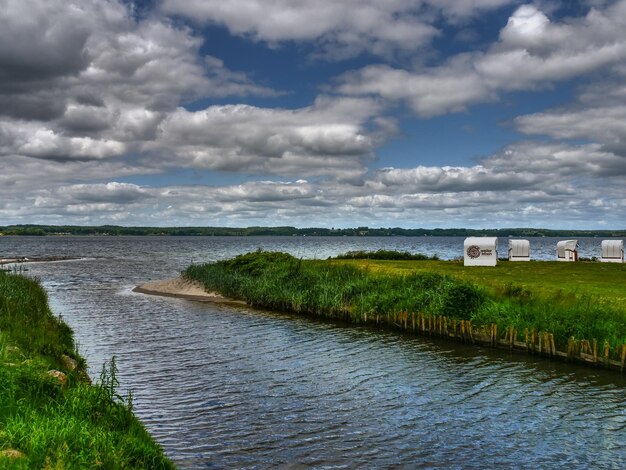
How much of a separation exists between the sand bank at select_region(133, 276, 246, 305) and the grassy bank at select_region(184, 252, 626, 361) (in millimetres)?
989

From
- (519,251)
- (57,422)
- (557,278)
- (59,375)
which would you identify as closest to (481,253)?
(557,278)

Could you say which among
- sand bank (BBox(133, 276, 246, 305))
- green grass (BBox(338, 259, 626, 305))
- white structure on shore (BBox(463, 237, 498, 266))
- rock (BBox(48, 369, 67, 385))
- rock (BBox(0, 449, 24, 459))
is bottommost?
sand bank (BBox(133, 276, 246, 305))

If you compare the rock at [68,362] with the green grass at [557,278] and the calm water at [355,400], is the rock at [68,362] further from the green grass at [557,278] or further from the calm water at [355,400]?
the green grass at [557,278]

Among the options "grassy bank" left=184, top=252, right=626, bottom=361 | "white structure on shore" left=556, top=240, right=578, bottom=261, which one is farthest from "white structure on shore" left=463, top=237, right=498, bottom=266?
"white structure on shore" left=556, top=240, right=578, bottom=261

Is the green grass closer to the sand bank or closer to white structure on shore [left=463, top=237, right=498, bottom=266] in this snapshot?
white structure on shore [left=463, top=237, right=498, bottom=266]

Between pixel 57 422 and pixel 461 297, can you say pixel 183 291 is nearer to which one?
pixel 461 297

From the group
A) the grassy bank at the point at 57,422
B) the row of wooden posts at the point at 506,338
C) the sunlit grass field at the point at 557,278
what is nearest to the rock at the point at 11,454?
the grassy bank at the point at 57,422

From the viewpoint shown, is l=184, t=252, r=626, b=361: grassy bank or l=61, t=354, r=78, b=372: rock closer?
l=61, t=354, r=78, b=372: rock

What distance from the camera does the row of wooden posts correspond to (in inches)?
1045

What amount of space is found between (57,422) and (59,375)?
477 cm

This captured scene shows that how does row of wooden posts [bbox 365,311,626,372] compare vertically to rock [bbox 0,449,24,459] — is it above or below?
below

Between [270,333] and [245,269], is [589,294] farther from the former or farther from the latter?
[245,269]

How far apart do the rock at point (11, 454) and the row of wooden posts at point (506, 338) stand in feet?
82.6

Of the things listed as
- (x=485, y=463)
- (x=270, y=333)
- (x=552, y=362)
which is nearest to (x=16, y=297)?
(x=270, y=333)
